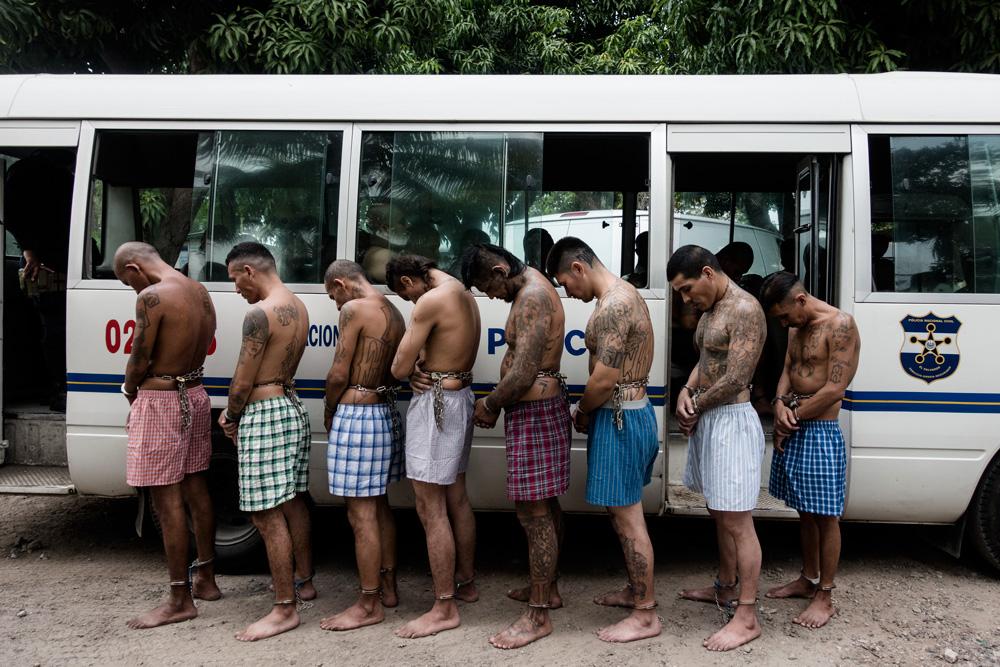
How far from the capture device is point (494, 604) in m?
4.41

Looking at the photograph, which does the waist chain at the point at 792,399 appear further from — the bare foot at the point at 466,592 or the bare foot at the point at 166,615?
the bare foot at the point at 166,615

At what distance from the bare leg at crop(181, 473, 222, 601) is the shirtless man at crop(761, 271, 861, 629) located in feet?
10.3

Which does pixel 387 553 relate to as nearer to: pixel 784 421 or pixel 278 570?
Result: pixel 278 570

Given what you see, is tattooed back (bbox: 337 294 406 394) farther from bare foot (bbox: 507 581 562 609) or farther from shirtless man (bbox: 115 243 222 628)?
bare foot (bbox: 507 581 562 609)

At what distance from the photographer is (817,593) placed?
13.6 ft

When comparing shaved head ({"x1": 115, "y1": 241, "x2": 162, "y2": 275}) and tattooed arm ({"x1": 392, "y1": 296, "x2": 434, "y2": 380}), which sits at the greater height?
shaved head ({"x1": 115, "y1": 241, "x2": 162, "y2": 275})

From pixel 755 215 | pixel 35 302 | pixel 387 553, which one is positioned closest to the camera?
pixel 387 553

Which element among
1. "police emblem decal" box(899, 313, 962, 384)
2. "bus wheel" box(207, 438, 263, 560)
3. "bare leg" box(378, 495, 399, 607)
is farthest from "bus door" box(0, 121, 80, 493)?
"police emblem decal" box(899, 313, 962, 384)

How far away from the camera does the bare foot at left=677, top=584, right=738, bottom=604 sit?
430 centimetres

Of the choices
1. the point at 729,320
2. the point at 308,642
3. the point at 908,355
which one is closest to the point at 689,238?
the point at 908,355

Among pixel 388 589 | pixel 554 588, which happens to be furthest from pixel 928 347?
pixel 388 589

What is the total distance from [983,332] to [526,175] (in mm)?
2650

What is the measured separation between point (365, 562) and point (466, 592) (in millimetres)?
686

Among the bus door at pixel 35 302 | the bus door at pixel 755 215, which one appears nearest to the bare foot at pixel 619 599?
the bus door at pixel 755 215
